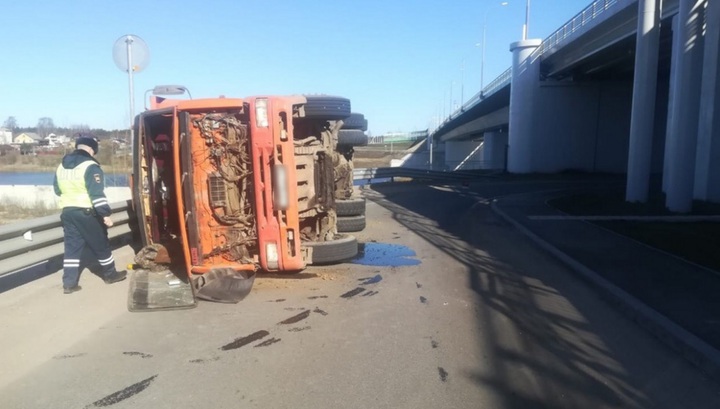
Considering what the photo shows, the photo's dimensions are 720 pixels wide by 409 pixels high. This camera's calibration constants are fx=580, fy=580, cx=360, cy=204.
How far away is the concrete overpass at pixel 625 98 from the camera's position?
1608 cm

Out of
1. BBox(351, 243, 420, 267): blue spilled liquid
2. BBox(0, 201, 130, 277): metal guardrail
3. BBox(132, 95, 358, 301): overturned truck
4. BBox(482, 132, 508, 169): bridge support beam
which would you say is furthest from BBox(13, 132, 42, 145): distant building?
BBox(482, 132, 508, 169): bridge support beam

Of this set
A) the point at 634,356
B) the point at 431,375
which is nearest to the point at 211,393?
the point at 431,375

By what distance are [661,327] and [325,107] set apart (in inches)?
196

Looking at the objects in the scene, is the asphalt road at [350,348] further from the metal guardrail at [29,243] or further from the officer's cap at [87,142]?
the officer's cap at [87,142]

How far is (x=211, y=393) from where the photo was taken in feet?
14.0

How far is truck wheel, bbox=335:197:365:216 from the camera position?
422 inches

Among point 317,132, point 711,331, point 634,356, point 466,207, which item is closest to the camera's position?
point 634,356

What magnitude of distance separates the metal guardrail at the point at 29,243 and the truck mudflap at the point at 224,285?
2123 millimetres

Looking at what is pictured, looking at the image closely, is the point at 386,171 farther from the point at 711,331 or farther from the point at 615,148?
the point at 711,331

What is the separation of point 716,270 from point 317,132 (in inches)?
235

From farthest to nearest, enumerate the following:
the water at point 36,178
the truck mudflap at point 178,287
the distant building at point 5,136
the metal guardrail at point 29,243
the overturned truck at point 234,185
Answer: the distant building at point 5,136
the water at point 36,178
the overturned truck at point 234,185
the metal guardrail at point 29,243
the truck mudflap at point 178,287

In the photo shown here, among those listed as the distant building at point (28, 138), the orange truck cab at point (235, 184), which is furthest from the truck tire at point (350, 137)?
the distant building at point (28, 138)

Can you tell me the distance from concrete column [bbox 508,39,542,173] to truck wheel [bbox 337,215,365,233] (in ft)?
94.5

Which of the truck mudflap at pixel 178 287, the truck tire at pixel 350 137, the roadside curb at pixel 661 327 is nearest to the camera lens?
the roadside curb at pixel 661 327
